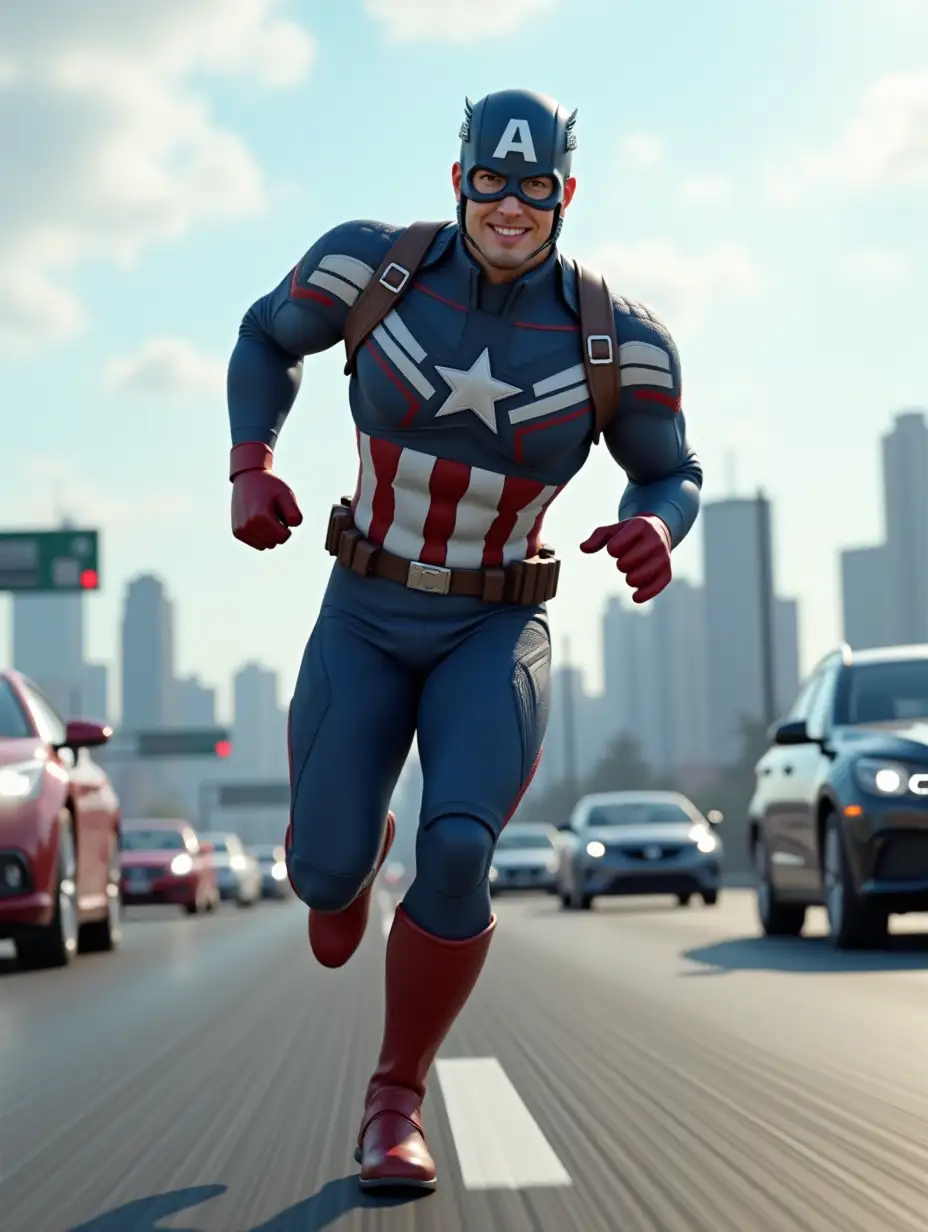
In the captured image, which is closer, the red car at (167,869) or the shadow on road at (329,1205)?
the shadow on road at (329,1205)

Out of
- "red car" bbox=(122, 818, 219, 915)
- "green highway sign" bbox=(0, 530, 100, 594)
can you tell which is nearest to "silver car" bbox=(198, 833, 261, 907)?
"green highway sign" bbox=(0, 530, 100, 594)

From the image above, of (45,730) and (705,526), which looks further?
(705,526)

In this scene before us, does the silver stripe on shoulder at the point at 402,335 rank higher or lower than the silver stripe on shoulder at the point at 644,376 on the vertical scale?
higher

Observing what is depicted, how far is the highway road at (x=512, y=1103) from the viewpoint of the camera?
414cm

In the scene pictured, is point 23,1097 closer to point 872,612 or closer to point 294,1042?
point 294,1042

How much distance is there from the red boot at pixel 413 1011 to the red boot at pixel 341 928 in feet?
1.24

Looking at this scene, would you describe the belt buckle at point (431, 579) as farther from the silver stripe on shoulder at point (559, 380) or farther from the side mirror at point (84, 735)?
the side mirror at point (84, 735)

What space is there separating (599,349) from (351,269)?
0.64 metres

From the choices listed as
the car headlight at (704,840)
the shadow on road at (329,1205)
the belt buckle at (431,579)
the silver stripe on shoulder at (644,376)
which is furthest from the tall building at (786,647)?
the shadow on road at (329,1205)

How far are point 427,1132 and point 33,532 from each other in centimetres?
3125

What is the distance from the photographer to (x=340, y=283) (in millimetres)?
5086

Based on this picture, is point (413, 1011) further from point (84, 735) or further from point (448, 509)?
point (84, 735)

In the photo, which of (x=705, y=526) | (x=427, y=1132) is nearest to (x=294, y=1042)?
(x=427, y=1132)

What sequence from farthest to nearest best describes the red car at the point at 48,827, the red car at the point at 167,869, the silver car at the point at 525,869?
the silver car at the point at 525,869 < the red car at the point at 167,869 < the red car at the point at 48,827
